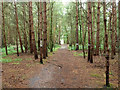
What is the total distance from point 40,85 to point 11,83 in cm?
147

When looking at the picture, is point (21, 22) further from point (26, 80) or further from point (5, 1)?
point (26, 80)

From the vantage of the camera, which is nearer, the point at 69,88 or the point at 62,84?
the point at 69,88

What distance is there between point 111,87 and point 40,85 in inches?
130

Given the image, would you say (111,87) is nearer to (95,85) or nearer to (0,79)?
(95,85)

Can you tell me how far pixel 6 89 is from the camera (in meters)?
4.98

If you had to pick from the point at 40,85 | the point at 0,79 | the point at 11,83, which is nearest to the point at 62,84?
the point at 40,85

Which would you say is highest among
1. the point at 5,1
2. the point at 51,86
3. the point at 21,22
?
the point at 5,1

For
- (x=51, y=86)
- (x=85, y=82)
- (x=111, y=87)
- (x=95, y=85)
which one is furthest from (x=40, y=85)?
(x=111, y=87)

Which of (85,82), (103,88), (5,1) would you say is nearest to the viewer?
(103,88)

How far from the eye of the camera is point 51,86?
5398 millimetres

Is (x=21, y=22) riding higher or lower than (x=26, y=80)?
higher

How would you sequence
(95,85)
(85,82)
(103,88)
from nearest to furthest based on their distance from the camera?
(103,88)
(95,85)
(85,82)

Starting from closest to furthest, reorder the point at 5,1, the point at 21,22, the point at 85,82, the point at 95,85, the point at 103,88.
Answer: the point at 103,88 → the point at 95,85 → the point at 85,82 → the point at 5,1 → the point at 21,22

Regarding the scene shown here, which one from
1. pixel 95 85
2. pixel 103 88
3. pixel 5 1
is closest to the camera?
pixel 103 88
